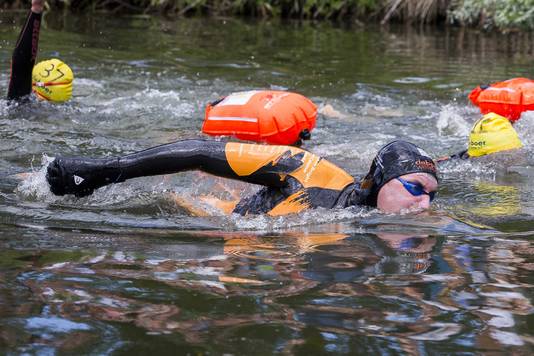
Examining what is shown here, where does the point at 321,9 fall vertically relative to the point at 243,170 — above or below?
above

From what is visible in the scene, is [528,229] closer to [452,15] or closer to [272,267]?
[272,267]

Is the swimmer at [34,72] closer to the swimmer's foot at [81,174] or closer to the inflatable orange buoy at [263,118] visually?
the inflatable orange buoy at [263,118]

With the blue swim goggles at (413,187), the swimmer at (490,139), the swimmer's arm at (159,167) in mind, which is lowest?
the swimmer at (490,139)

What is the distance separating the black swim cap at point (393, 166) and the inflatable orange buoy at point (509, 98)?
3577mm

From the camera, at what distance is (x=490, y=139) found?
6.93m

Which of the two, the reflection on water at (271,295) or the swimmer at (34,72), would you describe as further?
the swimmer at (34,72)

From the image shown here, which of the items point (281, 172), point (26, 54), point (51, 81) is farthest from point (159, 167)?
point (51, 81)

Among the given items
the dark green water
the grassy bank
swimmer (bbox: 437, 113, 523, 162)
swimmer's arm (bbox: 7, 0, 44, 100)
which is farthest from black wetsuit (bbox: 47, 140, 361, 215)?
the grassy bank

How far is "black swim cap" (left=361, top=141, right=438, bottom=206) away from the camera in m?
4.63

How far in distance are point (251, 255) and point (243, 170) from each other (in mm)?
852

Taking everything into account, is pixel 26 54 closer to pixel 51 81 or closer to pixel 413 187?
pixel 51 81

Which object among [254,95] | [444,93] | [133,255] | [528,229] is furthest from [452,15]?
[133,255]

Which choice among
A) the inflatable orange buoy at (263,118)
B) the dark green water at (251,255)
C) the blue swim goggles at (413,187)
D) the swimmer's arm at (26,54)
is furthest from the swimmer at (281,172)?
the swimmer's arm at (26,54)

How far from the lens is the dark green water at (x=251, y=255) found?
2953mm
